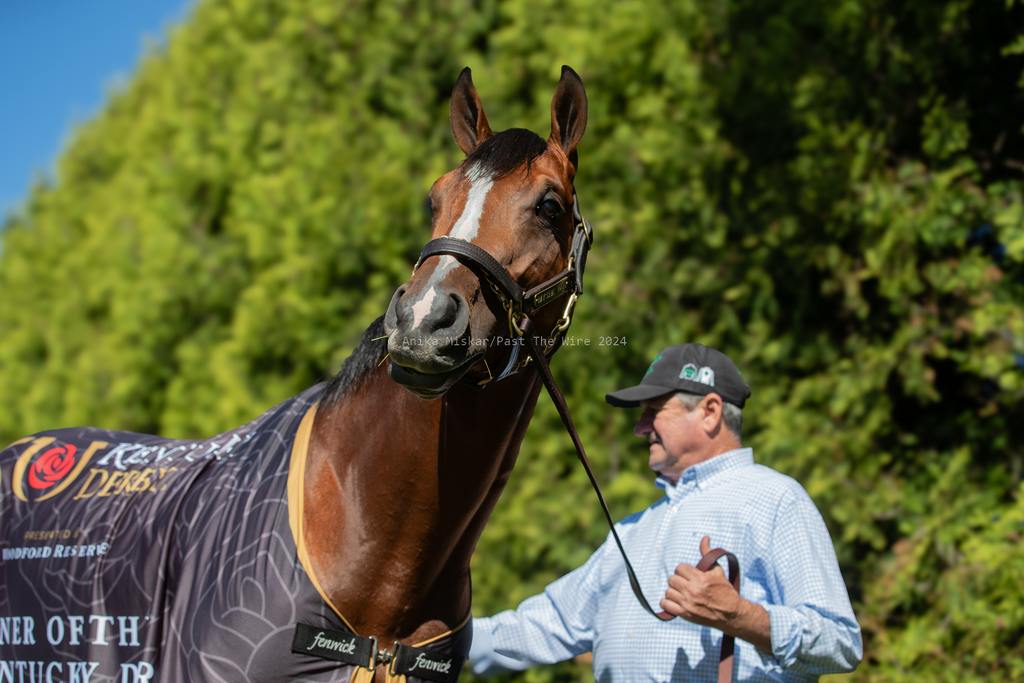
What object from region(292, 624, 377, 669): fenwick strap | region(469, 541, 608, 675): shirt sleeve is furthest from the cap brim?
region(292, 624, 377, 669): fenwick strap

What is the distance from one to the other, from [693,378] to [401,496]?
3.48 feet

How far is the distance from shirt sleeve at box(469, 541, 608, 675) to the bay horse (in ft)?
1.83

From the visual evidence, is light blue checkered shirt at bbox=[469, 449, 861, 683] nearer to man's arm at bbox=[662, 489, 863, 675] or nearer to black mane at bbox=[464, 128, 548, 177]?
man's arm at bbox=[662, 489, 863, 675]

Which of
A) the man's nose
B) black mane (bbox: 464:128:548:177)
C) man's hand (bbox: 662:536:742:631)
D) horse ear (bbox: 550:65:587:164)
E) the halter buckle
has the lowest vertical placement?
man's hand (bbox: 662:536:742:631)

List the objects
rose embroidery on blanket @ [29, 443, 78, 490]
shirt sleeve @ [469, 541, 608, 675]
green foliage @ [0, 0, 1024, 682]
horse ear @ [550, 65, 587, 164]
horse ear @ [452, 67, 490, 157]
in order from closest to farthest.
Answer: horse ear @ [550, 65, 587, 164] < horse ear @ [452, 67, 490, 157] < rose embroidery on blanket @ [29, 443, 78, 490] < shirt sleeve @ [469, 541, 608, 675] < green foliage @ [0, 0, 1024, 682]

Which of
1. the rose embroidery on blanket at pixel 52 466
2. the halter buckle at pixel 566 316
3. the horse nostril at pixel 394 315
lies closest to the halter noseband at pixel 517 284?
the halter buckle at pixel 566 316

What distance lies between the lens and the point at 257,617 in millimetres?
2379

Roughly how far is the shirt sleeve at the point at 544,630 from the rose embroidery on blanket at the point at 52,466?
127 centimetres

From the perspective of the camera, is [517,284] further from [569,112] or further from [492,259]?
[569,112]

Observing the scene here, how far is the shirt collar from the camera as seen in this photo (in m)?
3.08

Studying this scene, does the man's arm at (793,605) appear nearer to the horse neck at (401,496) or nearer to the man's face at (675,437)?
the man's face at (675,437)

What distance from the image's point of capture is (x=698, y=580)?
2461mm

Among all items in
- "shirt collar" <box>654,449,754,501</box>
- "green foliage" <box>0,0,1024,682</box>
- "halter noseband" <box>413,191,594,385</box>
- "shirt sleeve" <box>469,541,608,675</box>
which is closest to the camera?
"halter noseband" <box>413,191,594,385</box>

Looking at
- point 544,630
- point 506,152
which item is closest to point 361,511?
point 506,152
